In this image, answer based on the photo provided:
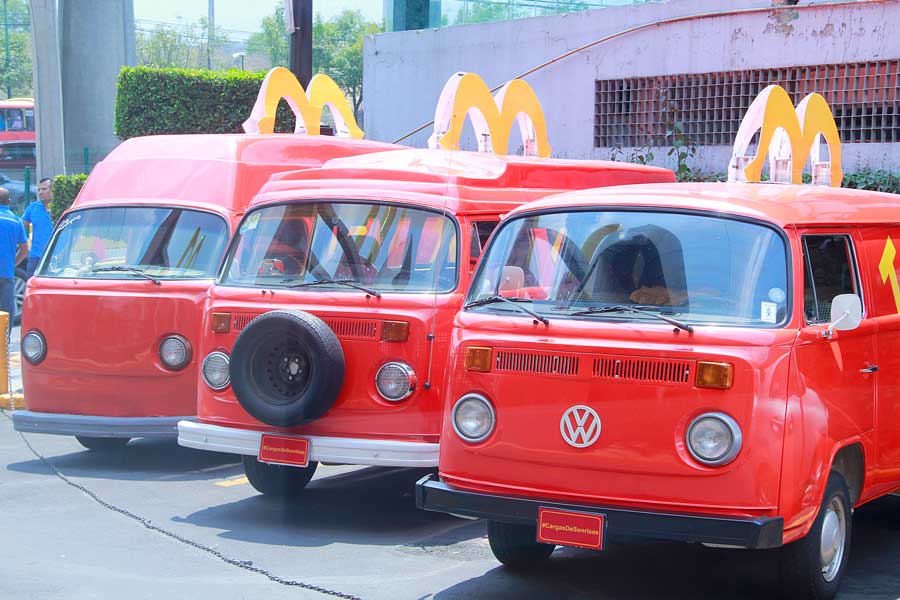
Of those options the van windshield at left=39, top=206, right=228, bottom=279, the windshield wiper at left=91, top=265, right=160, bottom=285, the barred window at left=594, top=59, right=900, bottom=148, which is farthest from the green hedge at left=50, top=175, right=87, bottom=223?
the windshield wiper at left=91, top=265, right=160, bottom=285

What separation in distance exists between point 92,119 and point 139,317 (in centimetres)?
1718

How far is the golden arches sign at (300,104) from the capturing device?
11.6 meters

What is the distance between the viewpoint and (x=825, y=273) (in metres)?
6.00

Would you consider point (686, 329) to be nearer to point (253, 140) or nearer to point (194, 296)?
point (194, 296)

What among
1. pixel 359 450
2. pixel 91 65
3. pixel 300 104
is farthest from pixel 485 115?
pixel 91 65

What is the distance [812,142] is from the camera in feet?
33.2

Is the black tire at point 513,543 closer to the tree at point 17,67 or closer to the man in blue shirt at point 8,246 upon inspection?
the man in blue shirt at point 8,246

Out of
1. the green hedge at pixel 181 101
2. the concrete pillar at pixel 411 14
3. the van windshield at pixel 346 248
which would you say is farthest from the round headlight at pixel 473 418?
the concrete pillar at pixel 411 14

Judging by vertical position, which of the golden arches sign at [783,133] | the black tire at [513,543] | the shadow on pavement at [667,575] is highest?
the golden arches sign at [783,133]

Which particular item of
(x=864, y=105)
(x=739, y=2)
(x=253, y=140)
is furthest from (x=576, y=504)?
(x=739, y=2)

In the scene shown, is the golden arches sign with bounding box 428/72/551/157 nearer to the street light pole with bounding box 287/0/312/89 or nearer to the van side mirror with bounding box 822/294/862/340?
the street light pole with bounding box 287/0/312/89

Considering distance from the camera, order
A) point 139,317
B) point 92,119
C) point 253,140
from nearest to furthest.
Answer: point 139,317 → point 253,140 → point 92,119

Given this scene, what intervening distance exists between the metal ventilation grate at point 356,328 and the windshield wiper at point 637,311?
1816mm

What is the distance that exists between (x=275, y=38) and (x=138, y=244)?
78.1 metres
